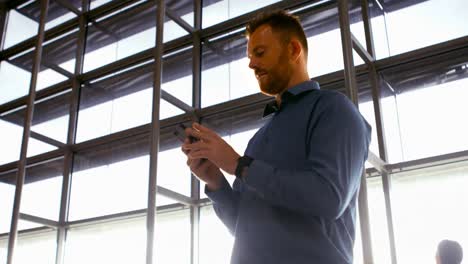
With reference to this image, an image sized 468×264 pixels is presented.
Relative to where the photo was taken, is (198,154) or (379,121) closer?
(198,154)

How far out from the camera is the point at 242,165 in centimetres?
83

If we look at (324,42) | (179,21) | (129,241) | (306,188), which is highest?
(179,21)

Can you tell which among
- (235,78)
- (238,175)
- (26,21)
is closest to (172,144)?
(235,78)

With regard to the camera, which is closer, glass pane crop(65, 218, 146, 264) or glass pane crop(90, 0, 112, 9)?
glass pane crop(65, 218, 146, 264)

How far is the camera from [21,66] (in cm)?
609

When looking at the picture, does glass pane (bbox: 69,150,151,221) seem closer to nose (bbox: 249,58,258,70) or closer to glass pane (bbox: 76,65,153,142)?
glass pane (bbox: 76,65,153,142)

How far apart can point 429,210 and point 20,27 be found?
16.9ft

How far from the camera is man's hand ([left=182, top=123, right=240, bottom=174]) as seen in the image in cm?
85

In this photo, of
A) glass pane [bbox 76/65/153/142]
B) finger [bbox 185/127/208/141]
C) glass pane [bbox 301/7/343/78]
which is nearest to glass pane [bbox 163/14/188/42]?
glass pane [bbox 76/65/153/142]

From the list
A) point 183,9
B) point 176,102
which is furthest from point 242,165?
point 183,9

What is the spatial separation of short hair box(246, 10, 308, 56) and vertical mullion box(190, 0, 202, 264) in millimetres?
3304

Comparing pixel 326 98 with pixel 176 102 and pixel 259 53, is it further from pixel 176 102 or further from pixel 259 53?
pixel 176 102

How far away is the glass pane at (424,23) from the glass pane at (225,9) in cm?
119

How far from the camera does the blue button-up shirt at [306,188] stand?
775mm
